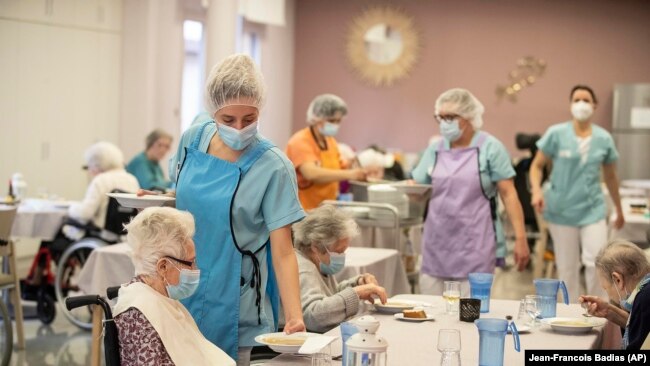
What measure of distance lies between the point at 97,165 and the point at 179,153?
3.97m

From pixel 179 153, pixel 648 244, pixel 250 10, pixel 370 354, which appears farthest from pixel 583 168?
pixel 250 10

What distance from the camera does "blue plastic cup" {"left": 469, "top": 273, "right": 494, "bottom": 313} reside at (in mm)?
3750

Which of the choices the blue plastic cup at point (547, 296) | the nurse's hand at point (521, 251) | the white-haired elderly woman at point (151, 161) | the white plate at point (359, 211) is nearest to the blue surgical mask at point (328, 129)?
the white plate at point (359, 211)

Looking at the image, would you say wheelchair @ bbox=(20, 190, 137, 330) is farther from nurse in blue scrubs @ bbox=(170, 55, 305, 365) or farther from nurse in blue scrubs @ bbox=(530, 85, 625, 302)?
nurse in blue scrubs @ bbox=(170, 55, 305, 365)

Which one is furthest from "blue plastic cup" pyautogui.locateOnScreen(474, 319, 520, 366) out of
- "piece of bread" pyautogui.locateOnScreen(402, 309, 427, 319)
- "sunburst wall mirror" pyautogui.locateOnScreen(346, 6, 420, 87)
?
"sunburst wall mirror" pyautogui.locateOnScreen(346, 6, 420, 87)

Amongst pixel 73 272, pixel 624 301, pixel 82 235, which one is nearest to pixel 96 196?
pixel 82 235

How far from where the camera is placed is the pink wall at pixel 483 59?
12805 mm

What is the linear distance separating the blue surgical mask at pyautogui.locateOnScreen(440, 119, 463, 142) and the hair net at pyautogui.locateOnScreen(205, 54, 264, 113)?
2136 mm

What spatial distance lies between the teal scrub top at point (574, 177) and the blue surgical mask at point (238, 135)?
12.3 feet

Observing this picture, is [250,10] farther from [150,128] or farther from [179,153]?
[179,153]

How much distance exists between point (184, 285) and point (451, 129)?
2483 mm

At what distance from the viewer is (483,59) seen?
1319 cm

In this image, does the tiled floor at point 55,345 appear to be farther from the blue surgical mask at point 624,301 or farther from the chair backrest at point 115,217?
the blue surgical mask at point 624,301

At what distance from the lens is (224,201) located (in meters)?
2.89
